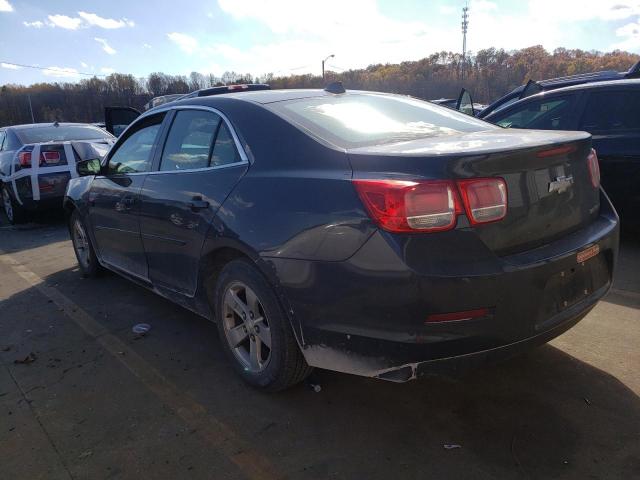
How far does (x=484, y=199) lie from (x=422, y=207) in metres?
0.28

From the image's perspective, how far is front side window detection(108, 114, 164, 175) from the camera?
381 cm

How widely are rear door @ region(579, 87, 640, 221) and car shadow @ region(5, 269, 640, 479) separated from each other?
92.4 inches

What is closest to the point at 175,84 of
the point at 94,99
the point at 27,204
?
the point at 94,99

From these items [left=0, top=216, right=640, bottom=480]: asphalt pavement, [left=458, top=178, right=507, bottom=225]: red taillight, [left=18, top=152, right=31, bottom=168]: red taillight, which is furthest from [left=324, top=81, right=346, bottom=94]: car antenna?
[left=18, top=152, right=31, bottom=168]: red taillight

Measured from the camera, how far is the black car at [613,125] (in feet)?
15.7

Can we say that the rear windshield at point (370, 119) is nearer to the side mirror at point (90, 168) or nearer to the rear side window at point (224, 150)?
the rear side window at point (224, 150)

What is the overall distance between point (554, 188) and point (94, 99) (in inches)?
3965

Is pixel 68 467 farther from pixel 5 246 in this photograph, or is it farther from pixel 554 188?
pixel 5 246

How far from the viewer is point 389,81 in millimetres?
67875

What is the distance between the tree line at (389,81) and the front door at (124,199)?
46215mm

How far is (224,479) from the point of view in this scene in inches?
87.4

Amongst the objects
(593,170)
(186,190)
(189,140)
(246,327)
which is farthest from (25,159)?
(593,170)

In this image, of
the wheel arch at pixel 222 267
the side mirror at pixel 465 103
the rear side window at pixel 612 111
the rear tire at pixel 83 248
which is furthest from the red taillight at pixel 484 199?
the side mirror at pixel 465 103

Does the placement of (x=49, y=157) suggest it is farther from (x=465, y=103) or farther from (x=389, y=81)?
(x=389, y=81)
